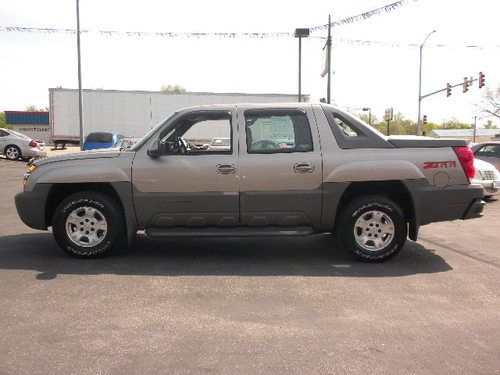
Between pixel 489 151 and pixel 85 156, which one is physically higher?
pixel 489 151

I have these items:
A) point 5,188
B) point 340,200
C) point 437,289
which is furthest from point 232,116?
point 5,188

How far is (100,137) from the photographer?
26969mm

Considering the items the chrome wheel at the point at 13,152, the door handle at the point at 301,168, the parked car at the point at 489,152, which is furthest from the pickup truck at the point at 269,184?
the chrome wheel at the point at 13,152

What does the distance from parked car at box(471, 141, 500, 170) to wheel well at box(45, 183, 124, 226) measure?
11.5 m

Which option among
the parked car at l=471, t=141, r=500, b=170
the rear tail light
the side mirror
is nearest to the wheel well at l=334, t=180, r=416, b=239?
the rear tail light

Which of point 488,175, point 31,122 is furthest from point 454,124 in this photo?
point 488,175

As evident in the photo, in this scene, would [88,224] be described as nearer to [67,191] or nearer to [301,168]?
[67,191]

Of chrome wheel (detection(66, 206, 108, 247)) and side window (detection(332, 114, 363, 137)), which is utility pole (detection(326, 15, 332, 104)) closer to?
side window (detection(332, 114, 363, 137))

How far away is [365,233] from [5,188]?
1155 cm

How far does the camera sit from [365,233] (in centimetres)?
571

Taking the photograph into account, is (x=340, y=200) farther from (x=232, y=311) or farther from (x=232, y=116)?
(x=232, y=311)

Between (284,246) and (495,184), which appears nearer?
(284,246)

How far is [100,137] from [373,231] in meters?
23.6

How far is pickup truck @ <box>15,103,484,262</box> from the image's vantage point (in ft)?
18.3
